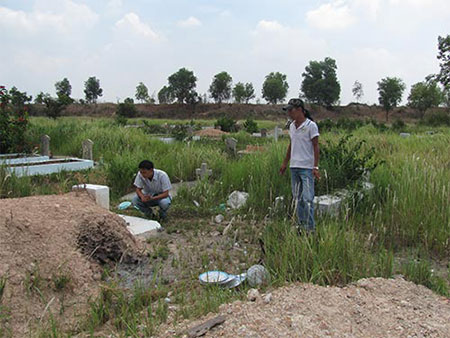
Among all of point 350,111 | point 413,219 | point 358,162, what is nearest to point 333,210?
point 413,219

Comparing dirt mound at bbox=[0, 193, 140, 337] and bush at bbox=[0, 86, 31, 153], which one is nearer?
dirt mound at bbox=[0, 193, 140, 337]

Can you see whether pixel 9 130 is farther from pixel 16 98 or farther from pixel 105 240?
A: pixel 105 240

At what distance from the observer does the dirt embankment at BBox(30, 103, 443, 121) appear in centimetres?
6325

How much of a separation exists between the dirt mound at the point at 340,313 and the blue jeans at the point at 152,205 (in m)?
3.14

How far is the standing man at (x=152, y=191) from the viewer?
5984 millimetres

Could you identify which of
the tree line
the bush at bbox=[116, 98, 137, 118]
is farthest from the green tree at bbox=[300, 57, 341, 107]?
the bush at bbox=[116, 98, 137, 118]

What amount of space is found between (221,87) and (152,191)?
6465 cm

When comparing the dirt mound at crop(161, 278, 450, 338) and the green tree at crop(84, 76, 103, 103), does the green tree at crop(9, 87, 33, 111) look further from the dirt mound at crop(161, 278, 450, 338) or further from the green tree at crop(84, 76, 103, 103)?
the green tree at crop(84, 76, 103, 103)

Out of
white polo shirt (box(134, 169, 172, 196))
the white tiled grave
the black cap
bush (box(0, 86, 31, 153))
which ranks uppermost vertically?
the black cap

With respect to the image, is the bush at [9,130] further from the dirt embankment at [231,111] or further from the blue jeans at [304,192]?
the dirt embankment at [231,111]

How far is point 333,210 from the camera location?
212 inches

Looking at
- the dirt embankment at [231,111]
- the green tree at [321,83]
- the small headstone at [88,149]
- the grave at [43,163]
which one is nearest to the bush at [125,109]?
the dirt embankment at [231,111]

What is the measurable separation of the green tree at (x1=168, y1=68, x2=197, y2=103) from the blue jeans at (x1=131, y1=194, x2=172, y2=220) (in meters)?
61.5

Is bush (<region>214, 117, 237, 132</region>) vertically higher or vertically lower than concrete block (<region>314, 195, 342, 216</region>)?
higher
